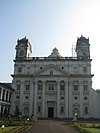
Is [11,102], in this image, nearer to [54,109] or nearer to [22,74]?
[22,74]

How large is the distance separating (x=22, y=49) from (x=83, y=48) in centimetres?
1709

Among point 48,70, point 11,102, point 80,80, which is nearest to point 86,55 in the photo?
point 80,80

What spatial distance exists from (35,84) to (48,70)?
5.00 m

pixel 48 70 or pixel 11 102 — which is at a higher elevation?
pixel 48 70

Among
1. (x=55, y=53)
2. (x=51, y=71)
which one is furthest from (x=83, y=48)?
(x=51, y=71)

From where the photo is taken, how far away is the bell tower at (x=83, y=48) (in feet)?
184

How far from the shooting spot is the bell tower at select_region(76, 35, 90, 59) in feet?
184

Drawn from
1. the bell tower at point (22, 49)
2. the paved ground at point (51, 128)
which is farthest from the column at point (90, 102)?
the paved ground at point (51, 128)

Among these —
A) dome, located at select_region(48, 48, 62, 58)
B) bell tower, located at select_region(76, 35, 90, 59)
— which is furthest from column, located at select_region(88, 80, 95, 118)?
dome, located at select_region(48, 48, 62, 58)

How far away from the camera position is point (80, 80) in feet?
176

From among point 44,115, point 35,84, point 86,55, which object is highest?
point 86,55

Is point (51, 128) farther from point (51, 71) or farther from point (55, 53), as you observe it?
point (55, 53)

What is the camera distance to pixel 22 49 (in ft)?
194

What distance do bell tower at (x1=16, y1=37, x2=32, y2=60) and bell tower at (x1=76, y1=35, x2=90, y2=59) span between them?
14.3 metres
